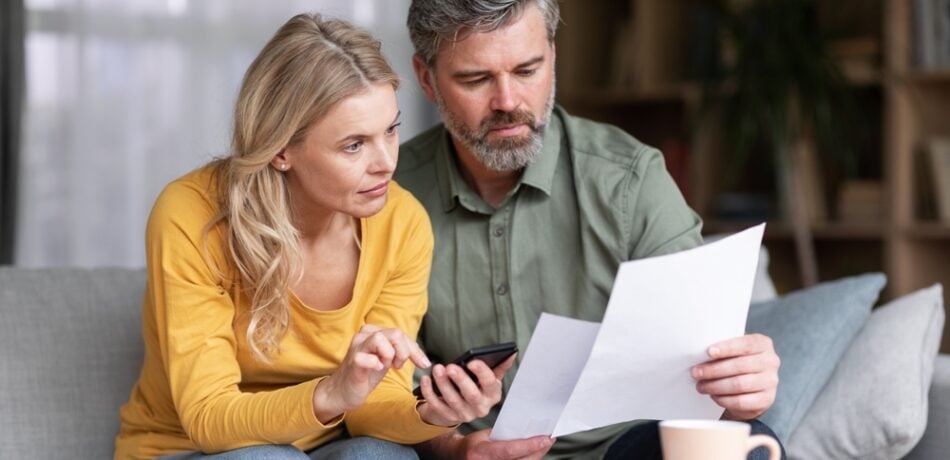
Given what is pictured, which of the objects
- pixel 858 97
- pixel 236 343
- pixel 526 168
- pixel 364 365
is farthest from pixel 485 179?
pixel 858 97

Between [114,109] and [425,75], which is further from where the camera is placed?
[114,109]

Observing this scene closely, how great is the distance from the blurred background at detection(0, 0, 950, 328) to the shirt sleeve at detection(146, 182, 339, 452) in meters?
1.96

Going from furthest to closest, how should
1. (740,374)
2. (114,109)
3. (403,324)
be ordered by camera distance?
(114,109) < (403,324) < (740,374)

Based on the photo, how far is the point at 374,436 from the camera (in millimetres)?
1563

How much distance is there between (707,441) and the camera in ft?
3.45

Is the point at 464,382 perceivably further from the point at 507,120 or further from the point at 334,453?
the point at 507,120

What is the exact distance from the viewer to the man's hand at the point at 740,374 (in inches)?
51.3

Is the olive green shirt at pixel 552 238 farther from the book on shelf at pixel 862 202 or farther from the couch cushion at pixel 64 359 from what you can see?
the book on shelf at pixel 862 202

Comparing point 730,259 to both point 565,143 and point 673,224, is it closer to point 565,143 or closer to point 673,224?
point 673,224

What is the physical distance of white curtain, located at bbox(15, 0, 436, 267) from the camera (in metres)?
3.42

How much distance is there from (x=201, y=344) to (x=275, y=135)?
0.92ft

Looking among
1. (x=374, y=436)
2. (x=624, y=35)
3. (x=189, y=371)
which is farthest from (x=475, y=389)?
(x=624, y=35)

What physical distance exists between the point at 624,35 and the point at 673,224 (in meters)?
2.63

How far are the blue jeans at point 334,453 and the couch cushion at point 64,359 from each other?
1.11 feet
